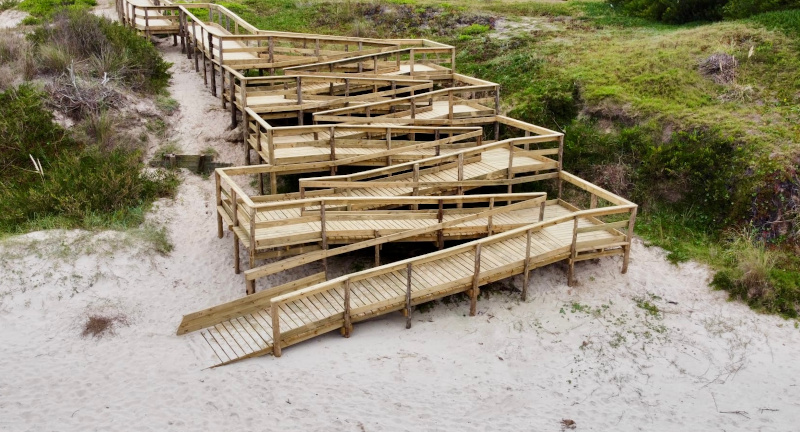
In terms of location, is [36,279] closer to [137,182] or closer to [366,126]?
[137,182]

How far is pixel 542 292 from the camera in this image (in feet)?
48.3

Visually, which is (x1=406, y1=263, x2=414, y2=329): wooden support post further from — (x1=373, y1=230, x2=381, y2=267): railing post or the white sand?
(x1=373, y1=230, x2=381, y2=267): railing post

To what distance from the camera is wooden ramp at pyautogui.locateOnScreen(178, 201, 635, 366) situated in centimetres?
1260

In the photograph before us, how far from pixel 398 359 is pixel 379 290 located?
1672 millimetres

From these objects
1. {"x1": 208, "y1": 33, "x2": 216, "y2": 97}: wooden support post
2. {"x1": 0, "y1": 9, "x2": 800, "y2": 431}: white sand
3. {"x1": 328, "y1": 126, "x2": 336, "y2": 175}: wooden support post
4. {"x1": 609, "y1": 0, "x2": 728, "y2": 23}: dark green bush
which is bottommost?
{"x1": 0, "y1": 9, "x2": 800, "y2": 431}: white sand

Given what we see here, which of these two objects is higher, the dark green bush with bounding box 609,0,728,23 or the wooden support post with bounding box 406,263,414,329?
the dark green bush with bounding box 609,0,728,23

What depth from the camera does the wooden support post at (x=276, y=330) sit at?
11.9 m

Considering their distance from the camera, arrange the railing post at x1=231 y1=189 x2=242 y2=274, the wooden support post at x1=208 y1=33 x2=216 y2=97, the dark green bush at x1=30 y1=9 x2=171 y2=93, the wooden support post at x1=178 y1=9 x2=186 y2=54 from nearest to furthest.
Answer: the railing post at x1=231 y1=189 x2=242 y2=274 → the dark green bush at x1=30 y1=9 x2=171 y2=93 → the wooden support post at x1=208 y1=33 x2=216 y2=97 → the wooden support post at x1=178 y1=9 x2=186 y2=54

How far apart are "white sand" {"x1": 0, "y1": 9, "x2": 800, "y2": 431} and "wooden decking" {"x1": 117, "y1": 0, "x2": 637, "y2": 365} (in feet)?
1.97

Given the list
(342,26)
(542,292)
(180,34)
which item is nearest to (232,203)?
(542,292)

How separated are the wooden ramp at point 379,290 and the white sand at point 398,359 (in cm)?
39

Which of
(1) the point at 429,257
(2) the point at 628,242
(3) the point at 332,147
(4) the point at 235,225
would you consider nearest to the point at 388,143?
(3) the point at 332,147

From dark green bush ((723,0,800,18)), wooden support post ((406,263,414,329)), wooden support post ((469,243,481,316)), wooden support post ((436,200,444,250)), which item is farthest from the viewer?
dark green bush ((723,0,800,18))

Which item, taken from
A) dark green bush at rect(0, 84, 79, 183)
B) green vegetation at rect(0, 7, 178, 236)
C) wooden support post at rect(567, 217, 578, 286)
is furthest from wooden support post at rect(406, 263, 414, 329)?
dark green bush at rect(0, 84, 79, 183)
